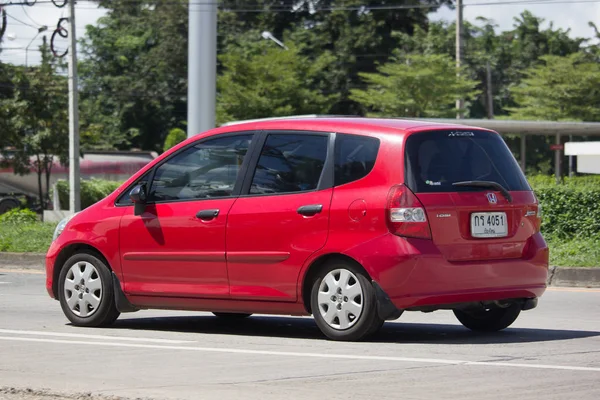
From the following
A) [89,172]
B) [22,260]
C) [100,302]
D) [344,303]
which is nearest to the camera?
[344,303]

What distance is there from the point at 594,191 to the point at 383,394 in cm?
1166

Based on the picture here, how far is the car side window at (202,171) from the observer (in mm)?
8602

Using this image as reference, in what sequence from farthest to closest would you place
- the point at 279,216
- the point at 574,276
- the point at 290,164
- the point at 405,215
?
the point at 574,276
the point at 290,164
the point at 279,216
the point at 405,215

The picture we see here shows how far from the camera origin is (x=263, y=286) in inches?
325

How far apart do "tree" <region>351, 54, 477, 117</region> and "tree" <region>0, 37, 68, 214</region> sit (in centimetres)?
1445

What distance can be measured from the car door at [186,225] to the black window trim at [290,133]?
0.26ft

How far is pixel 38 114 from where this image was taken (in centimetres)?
4800

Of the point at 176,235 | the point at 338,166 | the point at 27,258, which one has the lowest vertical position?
the point at 27,258

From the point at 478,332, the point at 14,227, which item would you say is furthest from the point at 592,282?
the point at 14,227

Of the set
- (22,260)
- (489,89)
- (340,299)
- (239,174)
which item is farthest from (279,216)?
(489,89)

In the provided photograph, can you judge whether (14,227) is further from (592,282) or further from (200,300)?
(200,300)

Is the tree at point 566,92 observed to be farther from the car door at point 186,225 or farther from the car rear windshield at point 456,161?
the car door at point 186,225

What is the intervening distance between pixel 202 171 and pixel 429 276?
2060 mm

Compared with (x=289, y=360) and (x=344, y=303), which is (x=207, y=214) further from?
(x=289, y=360)
